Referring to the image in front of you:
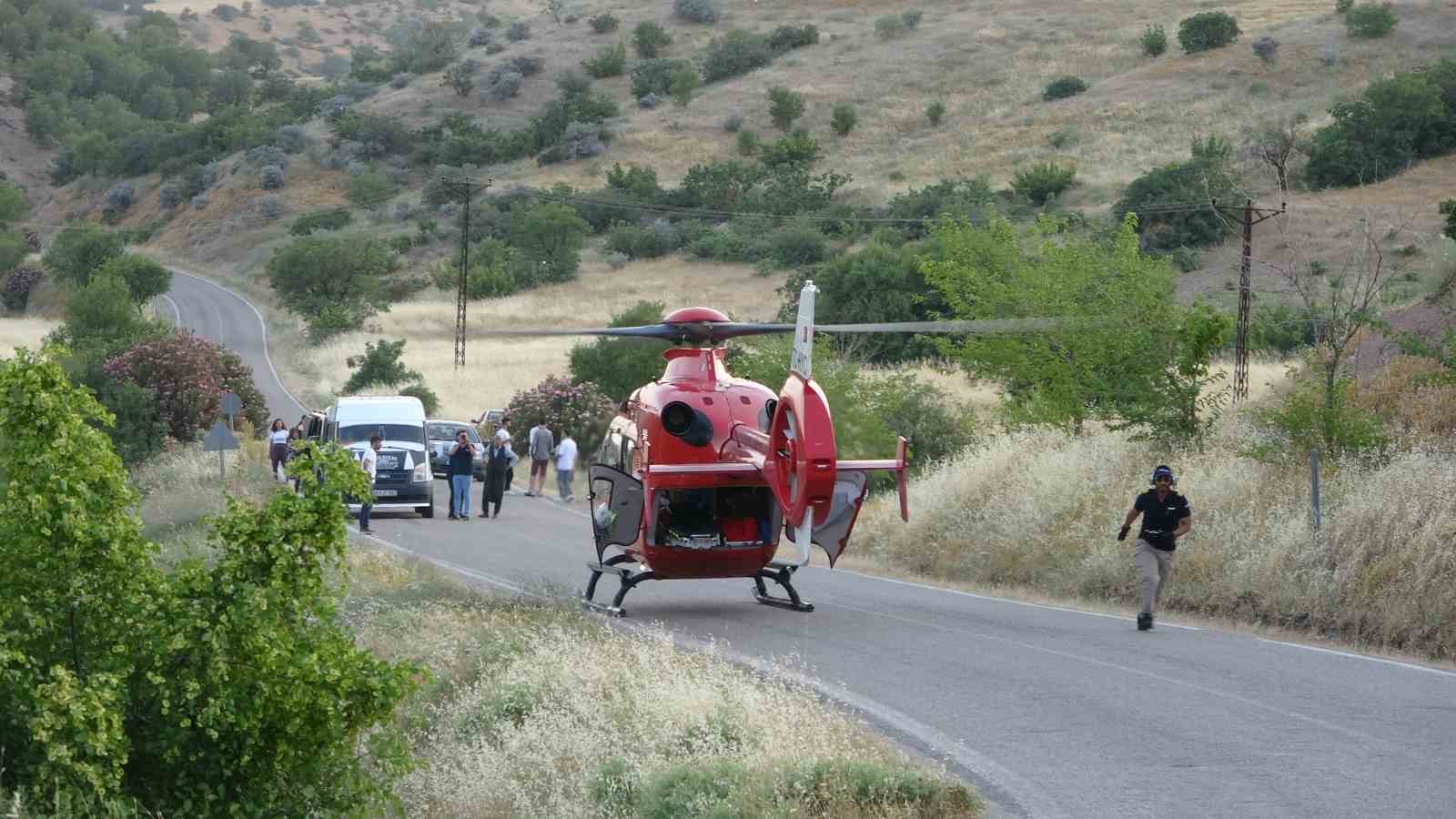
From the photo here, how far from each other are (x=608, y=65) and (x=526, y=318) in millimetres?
62606

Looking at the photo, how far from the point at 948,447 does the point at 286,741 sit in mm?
24562

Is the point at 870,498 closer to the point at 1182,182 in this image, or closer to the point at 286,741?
the point at 286,741

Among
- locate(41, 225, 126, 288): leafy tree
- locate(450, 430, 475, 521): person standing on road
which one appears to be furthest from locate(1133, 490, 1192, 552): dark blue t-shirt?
locate(41, 225, 126, 288): leafy tree

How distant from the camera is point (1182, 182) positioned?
7100 cm

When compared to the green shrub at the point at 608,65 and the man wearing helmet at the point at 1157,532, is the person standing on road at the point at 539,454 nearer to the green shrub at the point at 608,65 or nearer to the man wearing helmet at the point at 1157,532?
the man wearing helmet at the point at 1157,532

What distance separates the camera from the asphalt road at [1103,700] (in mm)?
9578

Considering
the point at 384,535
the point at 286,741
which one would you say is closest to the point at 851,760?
the point at 286,741

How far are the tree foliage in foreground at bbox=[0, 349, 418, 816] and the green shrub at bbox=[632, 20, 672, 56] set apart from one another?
130 metres

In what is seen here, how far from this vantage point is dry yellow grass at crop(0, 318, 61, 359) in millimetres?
67956

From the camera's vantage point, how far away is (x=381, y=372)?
59938mm

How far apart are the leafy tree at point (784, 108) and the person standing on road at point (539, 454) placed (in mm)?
74135

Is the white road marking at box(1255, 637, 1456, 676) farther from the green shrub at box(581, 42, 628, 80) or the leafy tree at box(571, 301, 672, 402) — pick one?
the green shrub at box(581, 42, 628, 80)

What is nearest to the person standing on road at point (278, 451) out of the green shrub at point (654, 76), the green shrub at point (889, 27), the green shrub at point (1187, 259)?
the green shrub at point (1187, 259)

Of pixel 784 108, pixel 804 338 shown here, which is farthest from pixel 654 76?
pixel 804 338
